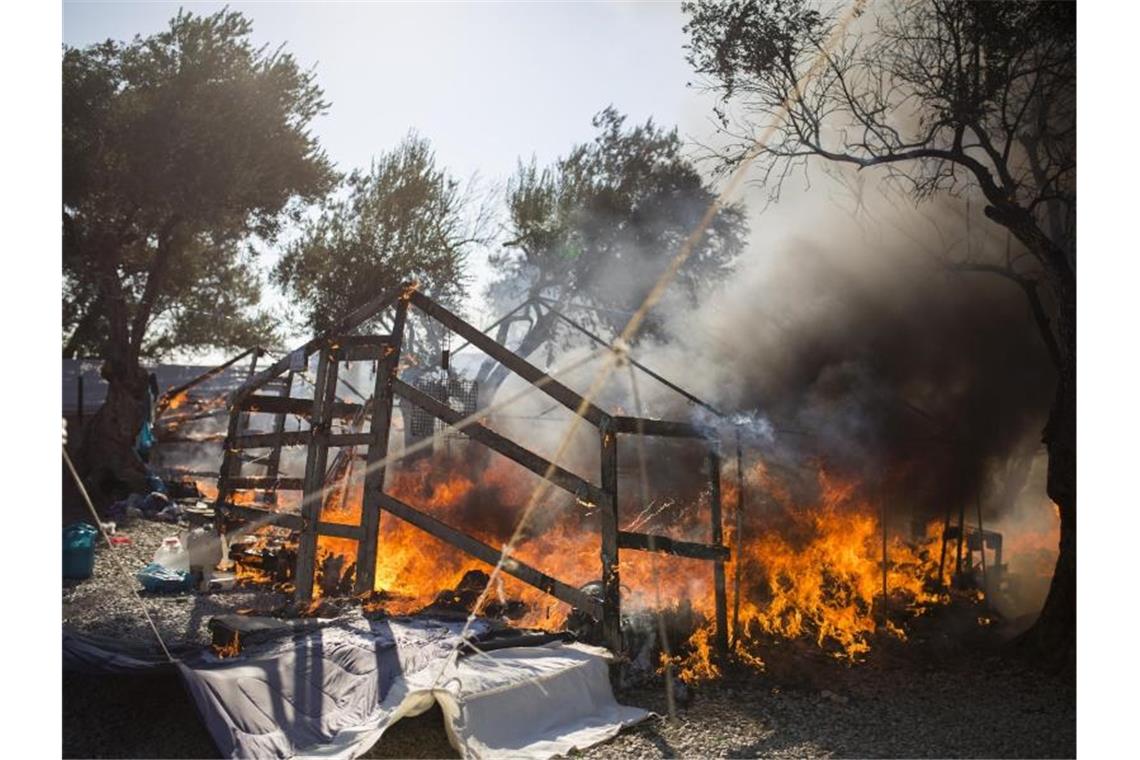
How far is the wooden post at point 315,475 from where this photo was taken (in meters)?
8.97

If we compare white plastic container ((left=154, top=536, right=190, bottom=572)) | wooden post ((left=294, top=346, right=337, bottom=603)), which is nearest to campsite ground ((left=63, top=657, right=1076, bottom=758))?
wooden post ((left=294, top=346, right=337, bottom=603))

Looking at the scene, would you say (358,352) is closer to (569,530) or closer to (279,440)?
(279,440)

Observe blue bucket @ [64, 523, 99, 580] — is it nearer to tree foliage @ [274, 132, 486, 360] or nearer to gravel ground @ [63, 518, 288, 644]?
gravel ground @ [63, 518, 288, 644]

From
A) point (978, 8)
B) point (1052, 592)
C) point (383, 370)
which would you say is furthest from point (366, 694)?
point (978, 8)

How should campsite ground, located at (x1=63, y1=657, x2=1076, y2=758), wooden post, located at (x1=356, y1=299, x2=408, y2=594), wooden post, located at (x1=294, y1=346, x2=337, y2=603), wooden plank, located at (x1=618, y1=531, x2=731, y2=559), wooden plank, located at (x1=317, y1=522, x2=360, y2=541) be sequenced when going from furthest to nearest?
wooden post, located at (x1=294, y1=346, x2=337, y2=603), wooden plank, located at (x1=317, y1=522, x2=360, y2=541), wooden post, located at (x1=356, y1=299, x2=408, y2=594), wooden plank, located at (x1=618, y1=531, x2=731, y2=559), campsite ground, located at (x1=63, y1=657, x2=1076, y2=758)

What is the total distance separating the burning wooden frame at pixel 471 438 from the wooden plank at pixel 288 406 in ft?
3.34

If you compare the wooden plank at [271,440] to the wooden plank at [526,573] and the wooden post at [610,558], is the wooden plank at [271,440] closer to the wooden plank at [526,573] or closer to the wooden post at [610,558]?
the wooden plank at [526,573]

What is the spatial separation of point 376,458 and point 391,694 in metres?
3.15

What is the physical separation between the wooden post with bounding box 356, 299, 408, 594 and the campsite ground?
8.29 ft

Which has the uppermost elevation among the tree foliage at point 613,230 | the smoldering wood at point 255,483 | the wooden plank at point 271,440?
the tree foliage at point 613,230

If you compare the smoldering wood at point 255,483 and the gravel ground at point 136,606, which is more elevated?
the smoldering wood at point 255,483

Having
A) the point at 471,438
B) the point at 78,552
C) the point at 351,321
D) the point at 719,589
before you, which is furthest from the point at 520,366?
the point at 78,552

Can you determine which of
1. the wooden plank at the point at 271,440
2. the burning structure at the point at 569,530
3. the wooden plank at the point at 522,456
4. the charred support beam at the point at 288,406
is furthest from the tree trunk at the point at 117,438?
the wooden plank at the point at 522,456

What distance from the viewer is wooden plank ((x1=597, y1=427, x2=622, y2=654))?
25.0ft
